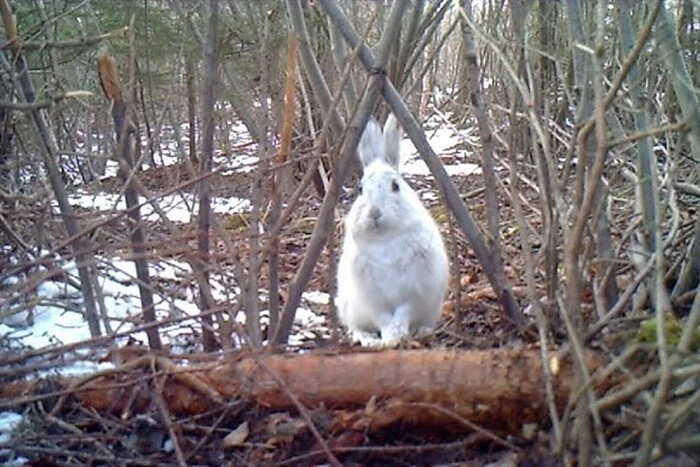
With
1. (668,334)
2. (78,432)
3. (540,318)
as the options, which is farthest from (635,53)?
(78,432)

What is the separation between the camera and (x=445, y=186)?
3.37 metres

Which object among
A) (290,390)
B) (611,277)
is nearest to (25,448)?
(290,390)

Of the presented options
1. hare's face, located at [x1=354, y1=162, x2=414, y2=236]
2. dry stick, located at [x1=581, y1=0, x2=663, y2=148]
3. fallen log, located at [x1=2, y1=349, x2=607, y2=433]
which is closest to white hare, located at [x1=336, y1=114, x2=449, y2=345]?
hare's face, located at [x1=354, y1=162, x2=414, y2=236]

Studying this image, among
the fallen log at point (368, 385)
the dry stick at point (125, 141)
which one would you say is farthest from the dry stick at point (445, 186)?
the dry stick at point (125, 141)

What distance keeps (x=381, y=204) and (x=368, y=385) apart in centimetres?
112

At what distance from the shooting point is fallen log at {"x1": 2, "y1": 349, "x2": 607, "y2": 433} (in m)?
2.53

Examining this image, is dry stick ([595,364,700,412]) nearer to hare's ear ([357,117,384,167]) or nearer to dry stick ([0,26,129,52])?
dry stick ([0,26,129,52])

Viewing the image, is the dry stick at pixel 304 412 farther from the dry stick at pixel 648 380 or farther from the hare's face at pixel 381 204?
the hare's face at pixel 381 204

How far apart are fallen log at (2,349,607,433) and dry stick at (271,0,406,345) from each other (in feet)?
Result: 1.46

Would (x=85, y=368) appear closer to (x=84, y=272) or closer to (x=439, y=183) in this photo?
(x=84, y=272)

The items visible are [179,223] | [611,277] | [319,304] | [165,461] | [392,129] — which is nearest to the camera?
[165,461]

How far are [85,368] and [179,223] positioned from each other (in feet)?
12.1

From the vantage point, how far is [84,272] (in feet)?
11.1

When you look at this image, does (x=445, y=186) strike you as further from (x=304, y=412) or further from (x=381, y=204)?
(x=304, y=412)
